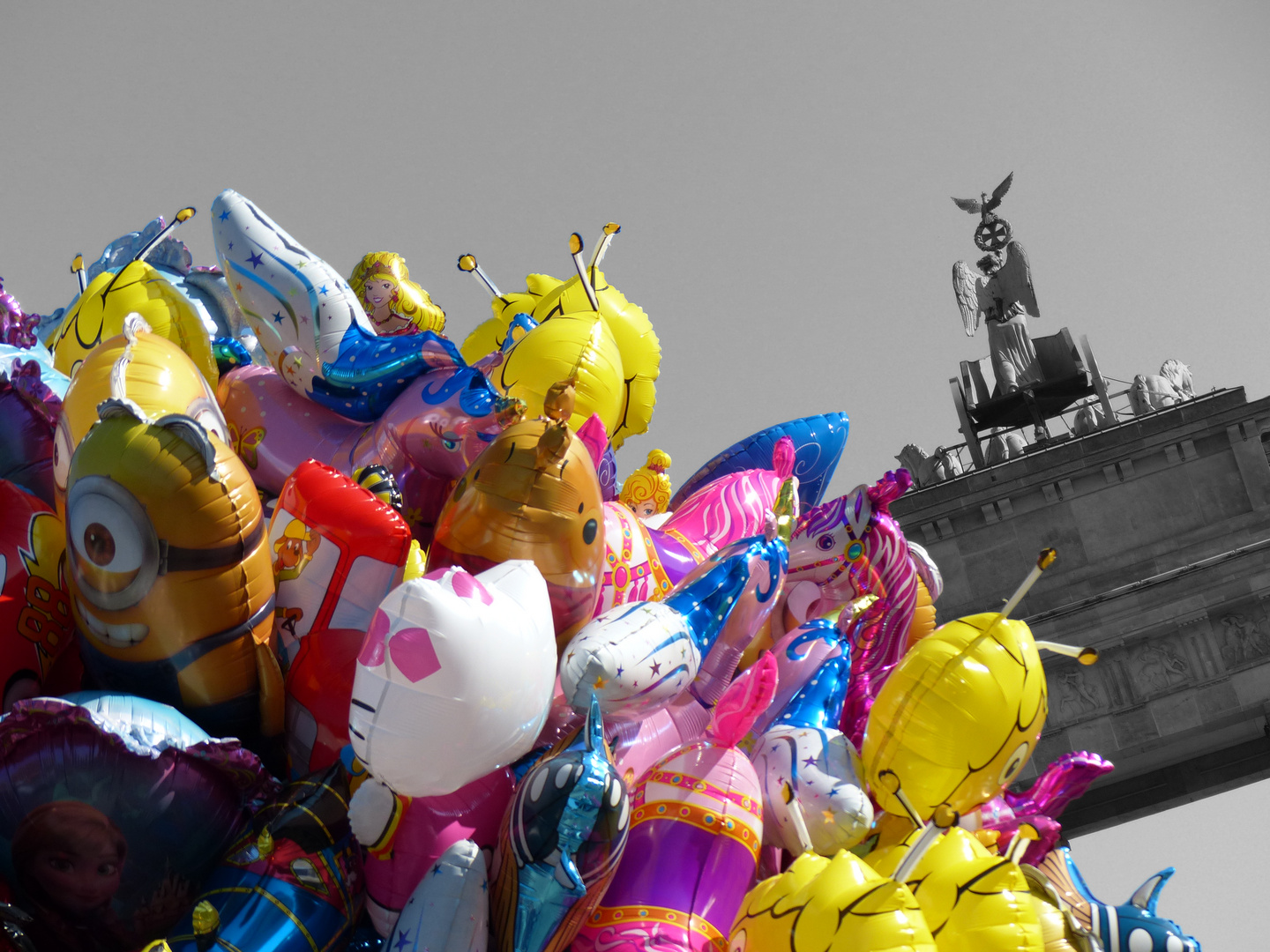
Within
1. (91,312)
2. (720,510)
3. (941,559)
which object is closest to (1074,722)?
(941,559)

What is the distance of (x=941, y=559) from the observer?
16781 millimetres

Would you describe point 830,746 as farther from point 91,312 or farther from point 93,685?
point 91,312

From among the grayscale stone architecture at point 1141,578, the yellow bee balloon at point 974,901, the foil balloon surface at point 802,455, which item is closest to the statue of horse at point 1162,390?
the grayscale stone architecture at point 1141,578

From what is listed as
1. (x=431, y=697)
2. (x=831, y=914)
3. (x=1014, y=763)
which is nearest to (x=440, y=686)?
(x=431, y=697)

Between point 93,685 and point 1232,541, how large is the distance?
16.5m

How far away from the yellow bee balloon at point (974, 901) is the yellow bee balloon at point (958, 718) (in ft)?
0.39

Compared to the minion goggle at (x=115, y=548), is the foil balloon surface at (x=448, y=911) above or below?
below

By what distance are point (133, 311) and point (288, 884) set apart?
72.2 inches

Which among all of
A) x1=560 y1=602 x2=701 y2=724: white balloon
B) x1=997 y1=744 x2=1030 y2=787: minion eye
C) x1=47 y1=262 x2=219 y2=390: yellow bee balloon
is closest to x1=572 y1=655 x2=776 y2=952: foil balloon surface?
x1=560 y1=602 x2=701 y2=724: white balloon

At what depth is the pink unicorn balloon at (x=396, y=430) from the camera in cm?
273

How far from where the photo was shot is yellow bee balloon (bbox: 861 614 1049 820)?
7.59 feet

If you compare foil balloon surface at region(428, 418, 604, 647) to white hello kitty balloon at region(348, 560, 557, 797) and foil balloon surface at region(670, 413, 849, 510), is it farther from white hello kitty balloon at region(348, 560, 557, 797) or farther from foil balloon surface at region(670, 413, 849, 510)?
foil balloon surface at region(670, 413, 849, 510)

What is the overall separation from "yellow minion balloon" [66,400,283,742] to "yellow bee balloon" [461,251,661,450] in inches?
39.0

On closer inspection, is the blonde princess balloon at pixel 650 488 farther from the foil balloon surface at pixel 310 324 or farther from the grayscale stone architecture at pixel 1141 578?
the grayscale stone architecture at pixel 1141 578
